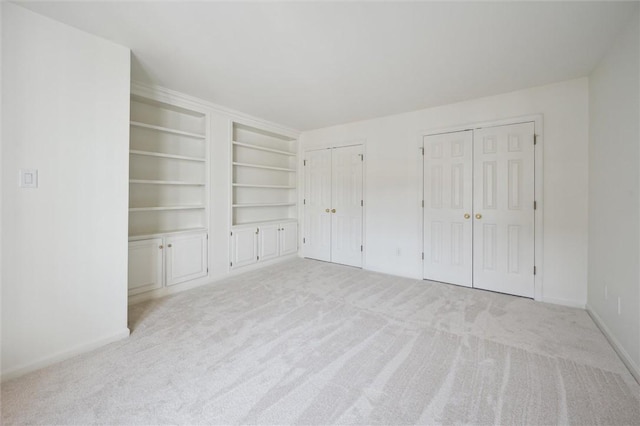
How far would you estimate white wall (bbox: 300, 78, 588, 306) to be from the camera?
9.17ft

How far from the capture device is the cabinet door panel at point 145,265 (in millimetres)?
2847

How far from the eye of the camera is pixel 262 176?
15.6ft

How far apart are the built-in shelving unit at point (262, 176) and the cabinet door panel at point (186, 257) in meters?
0.80

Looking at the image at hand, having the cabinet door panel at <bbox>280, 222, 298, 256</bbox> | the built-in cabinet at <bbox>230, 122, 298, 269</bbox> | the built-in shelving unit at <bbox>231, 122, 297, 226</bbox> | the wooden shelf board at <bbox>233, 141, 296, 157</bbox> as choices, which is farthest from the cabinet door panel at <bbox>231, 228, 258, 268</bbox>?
the wooden shelf board at <bbox>233, 141, 296, 157</bbox>

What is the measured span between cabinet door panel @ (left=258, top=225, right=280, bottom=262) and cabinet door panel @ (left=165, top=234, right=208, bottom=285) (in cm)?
98

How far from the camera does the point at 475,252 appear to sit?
11.1 ft

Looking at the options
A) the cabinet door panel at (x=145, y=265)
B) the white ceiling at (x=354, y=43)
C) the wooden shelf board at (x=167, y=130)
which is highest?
the white ceiling at (x=354, y=43)

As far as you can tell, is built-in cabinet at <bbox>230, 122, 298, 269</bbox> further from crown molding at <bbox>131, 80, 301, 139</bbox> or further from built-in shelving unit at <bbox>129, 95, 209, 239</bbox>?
built-in shelving unit at <bbox>129, 95, 209, 239</bbox>

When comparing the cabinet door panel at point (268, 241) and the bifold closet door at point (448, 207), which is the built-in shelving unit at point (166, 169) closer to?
the cabinet door panel at point (268, 241)

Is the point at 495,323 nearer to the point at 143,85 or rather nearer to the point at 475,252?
the point at 475,252

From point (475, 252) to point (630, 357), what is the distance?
167cm

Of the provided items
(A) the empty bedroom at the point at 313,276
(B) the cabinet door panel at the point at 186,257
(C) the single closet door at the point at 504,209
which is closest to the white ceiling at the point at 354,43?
(A) the empty bedroom at the point at 313,276

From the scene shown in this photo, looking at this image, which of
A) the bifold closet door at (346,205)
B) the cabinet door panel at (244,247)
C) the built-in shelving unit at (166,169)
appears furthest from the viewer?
the bifold closet door at (346,205)

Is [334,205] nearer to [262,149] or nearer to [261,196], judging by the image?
[261,196]
